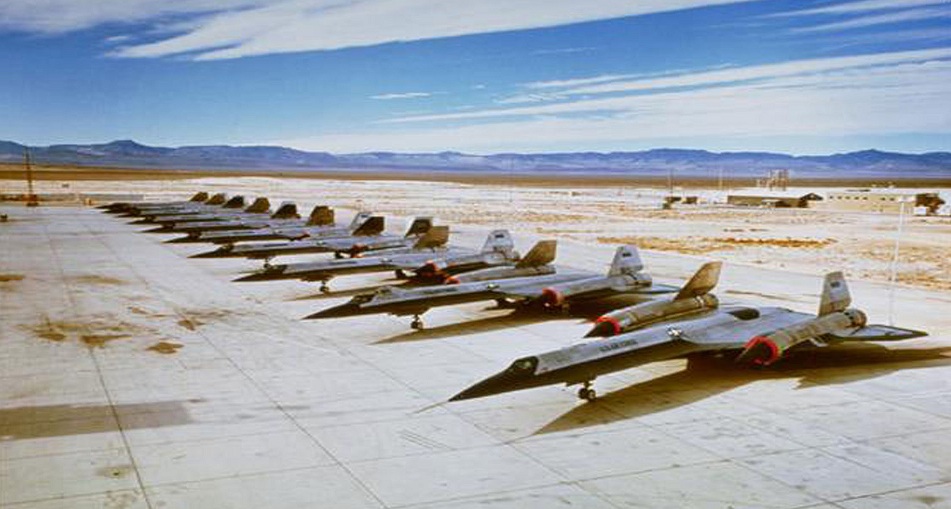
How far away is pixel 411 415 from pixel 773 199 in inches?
3818

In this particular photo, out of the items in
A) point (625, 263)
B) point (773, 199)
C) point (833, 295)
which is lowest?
point (833, 295)

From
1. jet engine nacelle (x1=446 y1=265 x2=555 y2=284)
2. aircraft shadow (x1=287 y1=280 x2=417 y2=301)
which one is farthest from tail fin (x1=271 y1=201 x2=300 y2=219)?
jet engine nacelle (x1=446 y1=265 x2=555 y2=284)

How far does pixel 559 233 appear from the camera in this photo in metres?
59.8

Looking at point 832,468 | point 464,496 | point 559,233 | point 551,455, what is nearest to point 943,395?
point 832,468

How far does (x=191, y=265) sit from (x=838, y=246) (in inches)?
1569

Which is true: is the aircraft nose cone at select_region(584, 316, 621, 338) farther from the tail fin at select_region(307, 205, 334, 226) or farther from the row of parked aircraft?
the tail fin at select_region(307, 205, 334, 226)

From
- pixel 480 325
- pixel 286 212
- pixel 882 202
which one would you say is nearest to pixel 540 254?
pixel 480 325

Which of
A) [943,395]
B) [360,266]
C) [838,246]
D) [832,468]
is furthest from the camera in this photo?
[838,246]

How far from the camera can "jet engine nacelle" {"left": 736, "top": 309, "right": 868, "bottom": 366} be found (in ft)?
58.4

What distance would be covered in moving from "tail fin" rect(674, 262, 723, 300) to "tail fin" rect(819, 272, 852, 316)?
3208 mm

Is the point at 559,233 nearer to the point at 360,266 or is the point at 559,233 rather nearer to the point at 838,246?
the point at 838,246

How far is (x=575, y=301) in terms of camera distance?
2562cm

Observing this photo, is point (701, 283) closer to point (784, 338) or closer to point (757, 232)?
point (784, 338)

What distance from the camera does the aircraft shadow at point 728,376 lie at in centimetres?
1568
